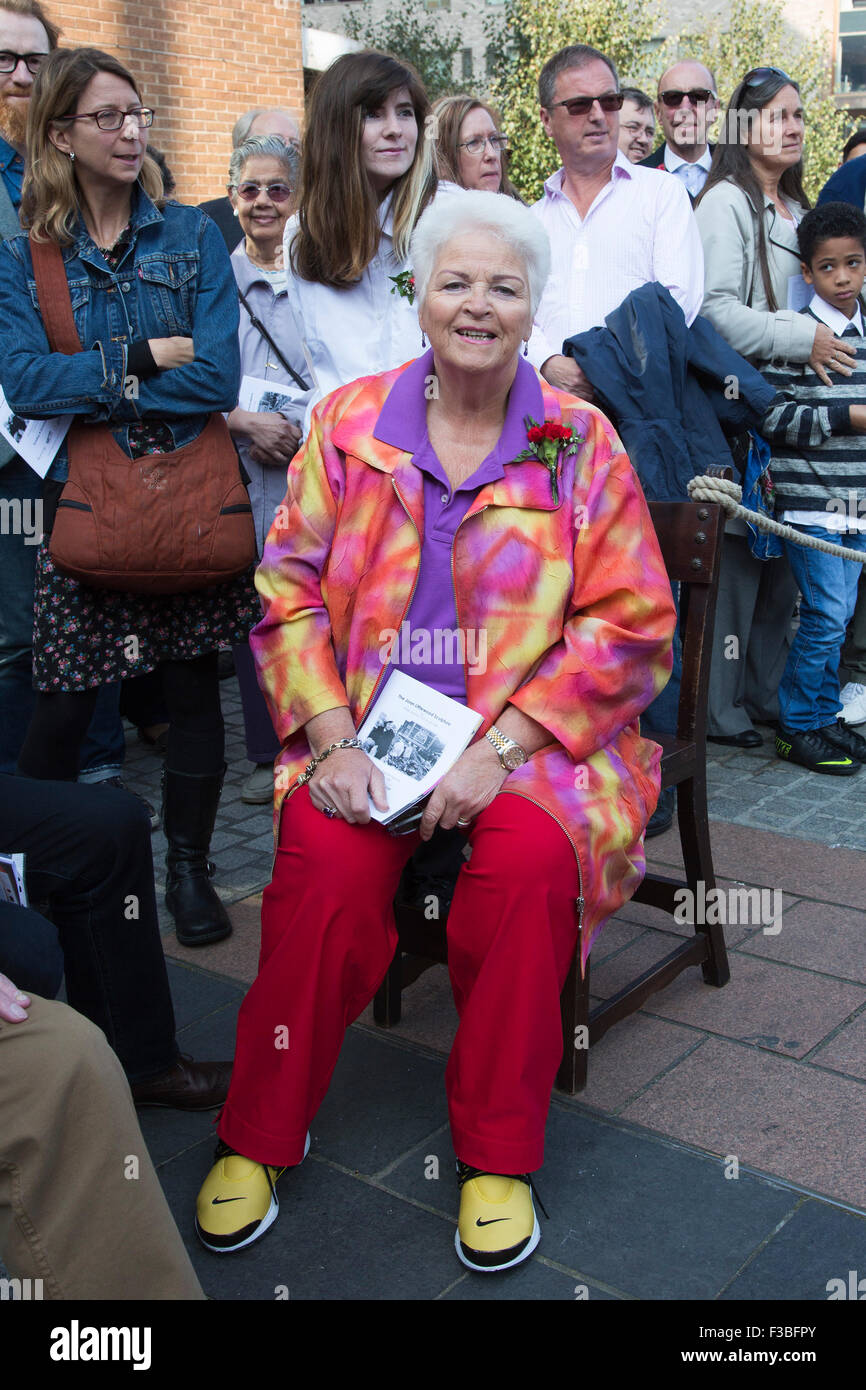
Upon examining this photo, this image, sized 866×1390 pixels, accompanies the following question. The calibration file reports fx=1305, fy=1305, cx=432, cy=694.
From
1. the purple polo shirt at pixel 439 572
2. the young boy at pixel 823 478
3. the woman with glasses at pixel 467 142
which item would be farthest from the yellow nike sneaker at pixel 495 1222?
the woman with glasses at pixel 467 142

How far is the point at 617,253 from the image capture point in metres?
4.43

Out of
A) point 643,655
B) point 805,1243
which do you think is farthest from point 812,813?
point 805,1243

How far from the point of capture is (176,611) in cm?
360

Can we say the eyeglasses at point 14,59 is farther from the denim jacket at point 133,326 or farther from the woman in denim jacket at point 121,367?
the denim jacket at point 133,326

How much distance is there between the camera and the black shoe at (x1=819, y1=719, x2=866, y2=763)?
16.4 ft

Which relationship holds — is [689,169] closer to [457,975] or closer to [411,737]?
[411,737]

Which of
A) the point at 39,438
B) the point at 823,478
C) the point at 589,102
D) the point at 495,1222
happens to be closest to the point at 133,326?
the point at 39,438

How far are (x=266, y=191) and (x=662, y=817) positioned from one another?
257 centimetres

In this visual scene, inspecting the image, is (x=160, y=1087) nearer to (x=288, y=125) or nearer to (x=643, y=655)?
(x=643, y=655)

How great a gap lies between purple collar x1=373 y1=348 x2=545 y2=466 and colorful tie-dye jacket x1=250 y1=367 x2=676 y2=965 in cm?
3

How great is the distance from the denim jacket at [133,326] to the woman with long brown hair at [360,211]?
0.30m

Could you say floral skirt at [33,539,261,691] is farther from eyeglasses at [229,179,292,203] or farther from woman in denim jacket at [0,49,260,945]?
eyeglasses at [229,179,292,203]

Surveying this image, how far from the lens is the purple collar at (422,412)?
276cm

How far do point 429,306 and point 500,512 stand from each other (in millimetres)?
467
